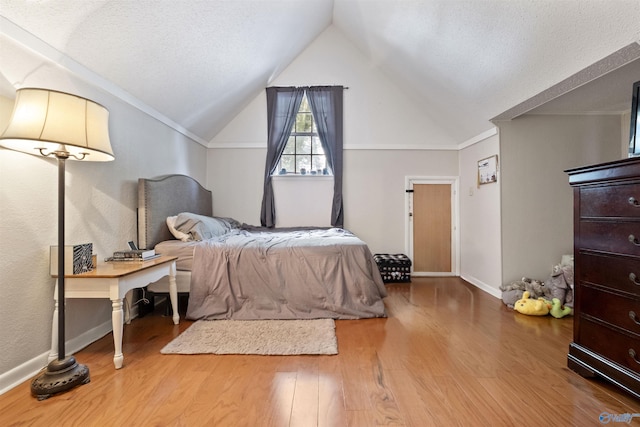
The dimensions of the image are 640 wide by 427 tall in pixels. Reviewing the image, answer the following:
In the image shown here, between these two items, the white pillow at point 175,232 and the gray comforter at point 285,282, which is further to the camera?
the white pillow at point 175,232

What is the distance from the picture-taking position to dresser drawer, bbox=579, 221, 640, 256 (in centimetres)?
135

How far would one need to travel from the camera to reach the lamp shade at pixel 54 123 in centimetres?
129

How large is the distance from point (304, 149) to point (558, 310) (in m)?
3.64

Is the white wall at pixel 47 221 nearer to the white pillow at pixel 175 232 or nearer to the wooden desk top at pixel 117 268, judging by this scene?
the wooden desk top at pixel 117 268

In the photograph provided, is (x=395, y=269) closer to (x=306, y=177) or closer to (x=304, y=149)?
(x=306, y=177)

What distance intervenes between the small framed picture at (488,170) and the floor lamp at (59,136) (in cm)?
365

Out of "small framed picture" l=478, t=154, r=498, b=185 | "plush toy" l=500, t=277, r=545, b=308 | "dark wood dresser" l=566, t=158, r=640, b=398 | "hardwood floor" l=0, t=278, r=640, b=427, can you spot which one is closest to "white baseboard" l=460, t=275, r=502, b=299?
"plush toy" l=500, t=277, r=545, b=308

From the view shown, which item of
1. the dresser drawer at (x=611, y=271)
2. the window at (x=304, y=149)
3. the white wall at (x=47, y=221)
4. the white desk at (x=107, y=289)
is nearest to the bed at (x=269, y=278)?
the white wall at (x=47, y=221)

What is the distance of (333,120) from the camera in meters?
4.20

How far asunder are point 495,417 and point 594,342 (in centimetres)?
80

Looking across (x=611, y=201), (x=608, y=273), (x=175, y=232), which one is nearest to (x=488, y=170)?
(x=611, y=201)

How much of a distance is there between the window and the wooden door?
5.41 ft

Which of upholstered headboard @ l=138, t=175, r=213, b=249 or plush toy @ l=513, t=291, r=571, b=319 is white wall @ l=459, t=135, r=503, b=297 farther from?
upholstered headboard @ l=138, t=175, r=213, b=249

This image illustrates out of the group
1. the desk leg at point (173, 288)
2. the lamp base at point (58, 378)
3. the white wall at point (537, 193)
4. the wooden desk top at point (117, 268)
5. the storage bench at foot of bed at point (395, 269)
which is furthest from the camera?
the storage bench at foot of bed at point (395, 269)
